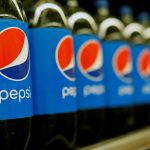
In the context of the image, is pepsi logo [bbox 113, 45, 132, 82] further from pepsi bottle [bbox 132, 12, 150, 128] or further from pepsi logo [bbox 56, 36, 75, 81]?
pepsi logo [bbox 56, 36, 75, 81]

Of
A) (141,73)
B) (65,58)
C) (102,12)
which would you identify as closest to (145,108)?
(141,73)

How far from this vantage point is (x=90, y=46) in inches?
50.2

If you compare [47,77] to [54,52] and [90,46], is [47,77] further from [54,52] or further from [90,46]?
[90,46]

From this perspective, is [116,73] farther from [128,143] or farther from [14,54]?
[14,54]

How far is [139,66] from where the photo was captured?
1.61 m

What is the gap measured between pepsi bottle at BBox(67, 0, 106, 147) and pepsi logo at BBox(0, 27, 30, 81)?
29cm

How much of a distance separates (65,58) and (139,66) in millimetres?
573

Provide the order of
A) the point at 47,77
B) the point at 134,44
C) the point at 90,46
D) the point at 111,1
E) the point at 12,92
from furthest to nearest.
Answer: the point at 111,1, the point at 134,44, the point at 90,46, the point at 47,77, the point at 12,92

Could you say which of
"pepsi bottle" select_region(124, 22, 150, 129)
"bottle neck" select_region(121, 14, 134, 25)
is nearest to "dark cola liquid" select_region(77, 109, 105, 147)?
"pepsi bottle" select_region(124, 22, 150, 129)

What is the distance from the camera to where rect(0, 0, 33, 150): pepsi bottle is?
92cm

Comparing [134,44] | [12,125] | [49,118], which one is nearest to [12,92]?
[12,125]

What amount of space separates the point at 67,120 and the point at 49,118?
0.17 ft

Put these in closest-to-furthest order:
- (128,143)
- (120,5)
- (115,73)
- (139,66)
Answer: (128,143)
(115,73)
(139,66)
(120,5)

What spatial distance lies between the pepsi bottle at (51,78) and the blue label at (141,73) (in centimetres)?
54
